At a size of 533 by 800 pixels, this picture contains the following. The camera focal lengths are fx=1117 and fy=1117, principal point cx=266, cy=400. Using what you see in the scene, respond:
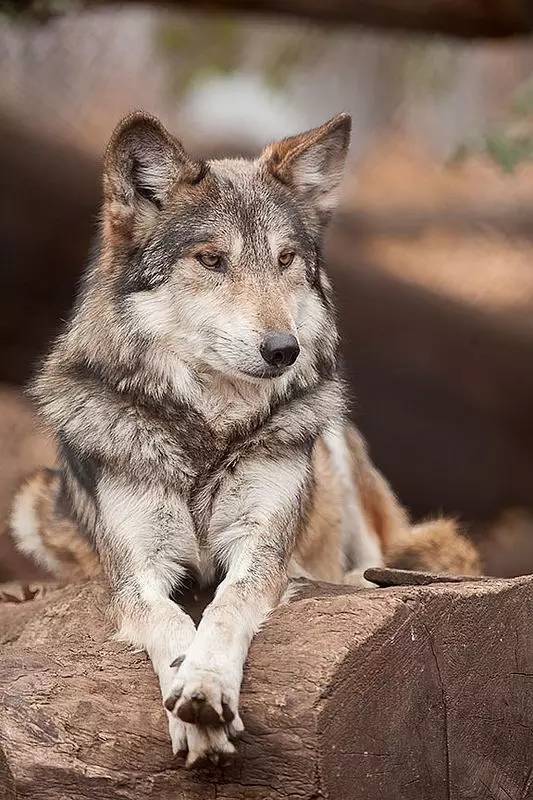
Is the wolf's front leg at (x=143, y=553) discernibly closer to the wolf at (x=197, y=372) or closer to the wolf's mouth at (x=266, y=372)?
the wolf at (x=197, y=372)

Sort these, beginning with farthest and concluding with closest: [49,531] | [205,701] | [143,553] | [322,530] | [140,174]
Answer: [49,531] → [322,530] → [140,174] → [143,553] → [205,701]

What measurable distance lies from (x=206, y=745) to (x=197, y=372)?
156cm

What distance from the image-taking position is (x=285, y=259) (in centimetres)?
436

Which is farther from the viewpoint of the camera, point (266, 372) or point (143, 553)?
point (143, 553)

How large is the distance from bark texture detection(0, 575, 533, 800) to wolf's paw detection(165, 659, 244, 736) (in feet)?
0.33

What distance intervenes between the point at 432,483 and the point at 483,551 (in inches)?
33.7

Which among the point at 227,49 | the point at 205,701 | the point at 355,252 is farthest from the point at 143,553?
the point at 227,49

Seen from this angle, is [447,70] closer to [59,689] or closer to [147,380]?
→ [147,380]

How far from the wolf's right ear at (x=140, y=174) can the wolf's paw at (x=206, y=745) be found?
197cm

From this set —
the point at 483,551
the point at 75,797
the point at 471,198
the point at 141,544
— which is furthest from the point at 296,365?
the point at 471,198

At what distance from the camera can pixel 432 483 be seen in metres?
10.1

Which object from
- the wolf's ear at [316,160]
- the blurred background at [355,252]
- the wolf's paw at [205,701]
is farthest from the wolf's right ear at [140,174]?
the blurred background at [355,252]

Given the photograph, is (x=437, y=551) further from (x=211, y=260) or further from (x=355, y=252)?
(x=355, y=252)

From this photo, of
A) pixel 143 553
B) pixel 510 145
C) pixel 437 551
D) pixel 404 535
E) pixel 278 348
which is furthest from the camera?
pixel 510 145
